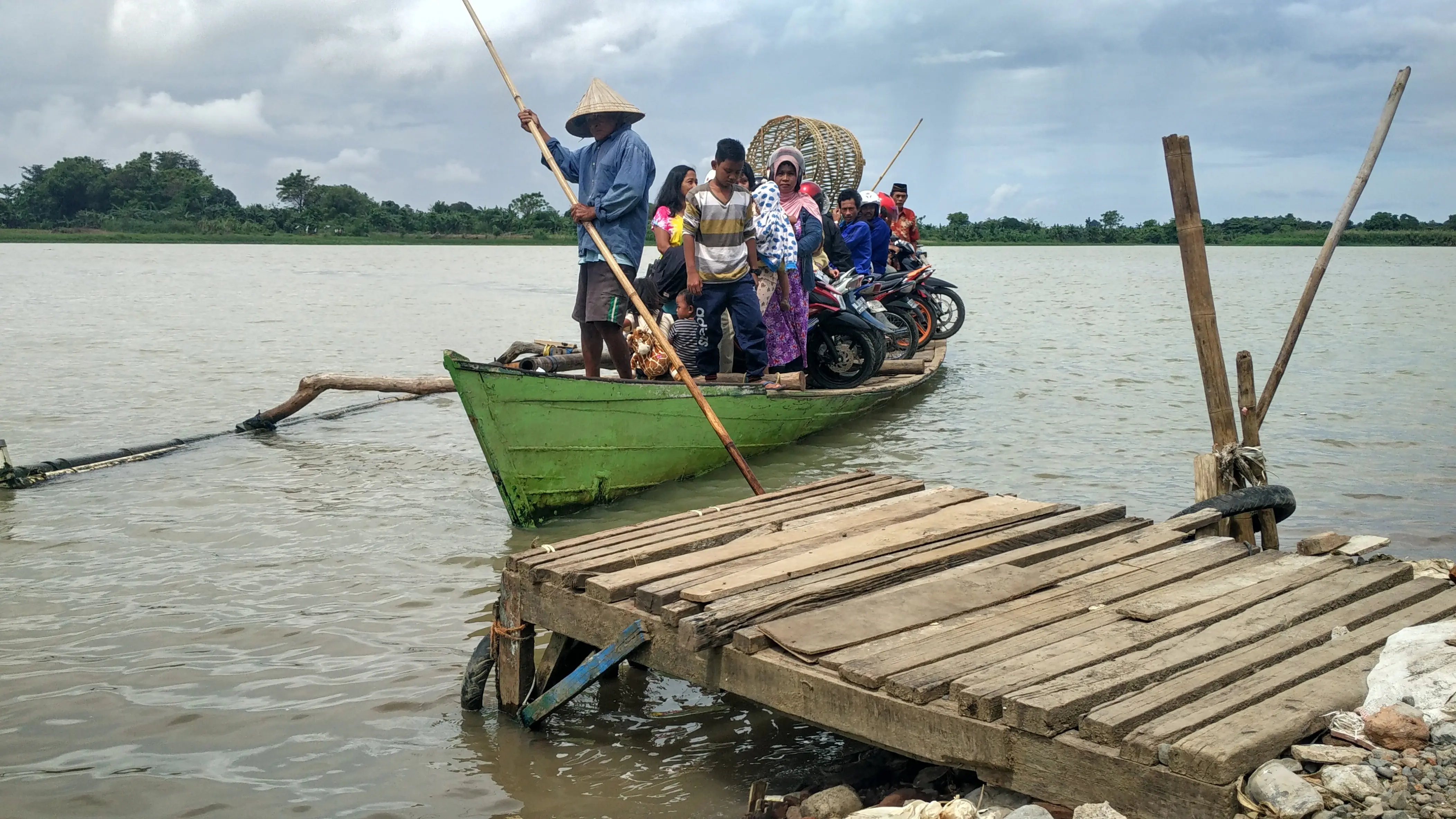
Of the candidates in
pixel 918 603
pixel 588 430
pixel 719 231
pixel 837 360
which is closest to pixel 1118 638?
pixel 918 603

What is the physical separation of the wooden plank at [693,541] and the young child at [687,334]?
3.00 meters

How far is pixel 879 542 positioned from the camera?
3.79 metres

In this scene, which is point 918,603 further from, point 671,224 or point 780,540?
point 671,224

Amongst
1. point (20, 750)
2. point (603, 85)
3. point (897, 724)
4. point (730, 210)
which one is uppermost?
point (603, 85)

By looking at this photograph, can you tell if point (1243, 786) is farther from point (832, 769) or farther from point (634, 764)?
point (634, 764)

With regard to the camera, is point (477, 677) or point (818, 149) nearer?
point (477, 677)

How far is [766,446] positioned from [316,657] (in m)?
3.95

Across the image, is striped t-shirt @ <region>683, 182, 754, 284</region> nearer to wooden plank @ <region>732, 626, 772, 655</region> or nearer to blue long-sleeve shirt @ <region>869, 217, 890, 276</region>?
wooden plank @ <region>732, 626, 772, 655</region>

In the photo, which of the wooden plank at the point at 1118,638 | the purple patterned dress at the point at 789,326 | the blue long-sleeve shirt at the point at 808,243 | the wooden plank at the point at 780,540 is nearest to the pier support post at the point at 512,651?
the wooden plank at the point at 780,540

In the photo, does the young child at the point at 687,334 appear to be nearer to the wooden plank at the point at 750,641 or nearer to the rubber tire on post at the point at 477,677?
the rubber tire on post at the point at 477,677

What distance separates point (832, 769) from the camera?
10.7 feet

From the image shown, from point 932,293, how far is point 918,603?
1022 centimetres

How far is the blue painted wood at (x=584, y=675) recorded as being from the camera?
10.5ft

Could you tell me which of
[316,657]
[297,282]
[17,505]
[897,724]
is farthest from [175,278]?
[897,724]
